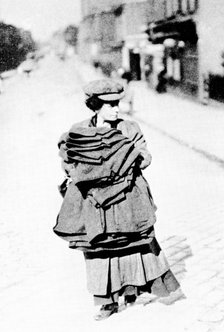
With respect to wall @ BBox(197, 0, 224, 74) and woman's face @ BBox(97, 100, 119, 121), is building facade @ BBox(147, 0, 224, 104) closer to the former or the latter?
wall @ BBox(197, 0, 224, 74)

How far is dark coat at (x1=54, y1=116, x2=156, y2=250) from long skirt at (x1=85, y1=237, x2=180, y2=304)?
14 centimetres

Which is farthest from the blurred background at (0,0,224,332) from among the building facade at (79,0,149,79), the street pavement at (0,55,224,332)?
the building facade at (79,0,149,79)

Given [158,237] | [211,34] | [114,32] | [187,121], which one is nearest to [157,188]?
[158,237]

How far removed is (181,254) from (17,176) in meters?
6.30

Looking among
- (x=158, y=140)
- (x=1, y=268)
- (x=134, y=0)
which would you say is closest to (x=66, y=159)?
(x=1, y=268)

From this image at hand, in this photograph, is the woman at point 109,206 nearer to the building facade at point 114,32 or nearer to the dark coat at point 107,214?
the dark coat at point 107,214

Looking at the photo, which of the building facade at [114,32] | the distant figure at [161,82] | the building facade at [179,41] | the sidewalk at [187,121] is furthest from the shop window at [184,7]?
the building facade at [114,32]

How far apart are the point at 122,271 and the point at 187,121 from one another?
1500 cm

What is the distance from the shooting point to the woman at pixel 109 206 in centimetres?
432

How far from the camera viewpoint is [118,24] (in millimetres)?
68500

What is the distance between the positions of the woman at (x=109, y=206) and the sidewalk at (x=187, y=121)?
7.91 m

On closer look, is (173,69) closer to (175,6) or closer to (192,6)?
(175,6)

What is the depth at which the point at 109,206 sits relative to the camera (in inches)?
171

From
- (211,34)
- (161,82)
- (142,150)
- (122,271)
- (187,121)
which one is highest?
(142,150)
